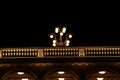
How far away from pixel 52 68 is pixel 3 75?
9.12ft

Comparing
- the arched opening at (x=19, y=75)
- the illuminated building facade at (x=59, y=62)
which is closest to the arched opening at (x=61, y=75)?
the illuminated building facade at (x=59, y=62)

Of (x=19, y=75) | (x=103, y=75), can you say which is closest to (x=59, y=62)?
(x=19, y=75)

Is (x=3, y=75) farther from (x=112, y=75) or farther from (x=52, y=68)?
(x=112, y=75)

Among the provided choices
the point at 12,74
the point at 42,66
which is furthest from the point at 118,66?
the point at 12,74

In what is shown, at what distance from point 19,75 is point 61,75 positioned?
2468mm

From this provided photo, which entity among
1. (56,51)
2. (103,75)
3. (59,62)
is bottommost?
(103,75)

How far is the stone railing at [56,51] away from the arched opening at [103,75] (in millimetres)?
1050

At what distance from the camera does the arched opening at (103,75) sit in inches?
920

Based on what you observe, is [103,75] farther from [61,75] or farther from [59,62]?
[59,62]

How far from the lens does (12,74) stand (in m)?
23.6

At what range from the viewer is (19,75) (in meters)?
24.1

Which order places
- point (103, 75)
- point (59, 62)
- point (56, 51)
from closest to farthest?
point (59, 62)
point (56, 51)
point (103, 75)

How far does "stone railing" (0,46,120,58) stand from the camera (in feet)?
77.5

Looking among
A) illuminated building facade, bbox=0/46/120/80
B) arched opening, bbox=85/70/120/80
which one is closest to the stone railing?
illuminated building facade, bbox=0/46/120/80
